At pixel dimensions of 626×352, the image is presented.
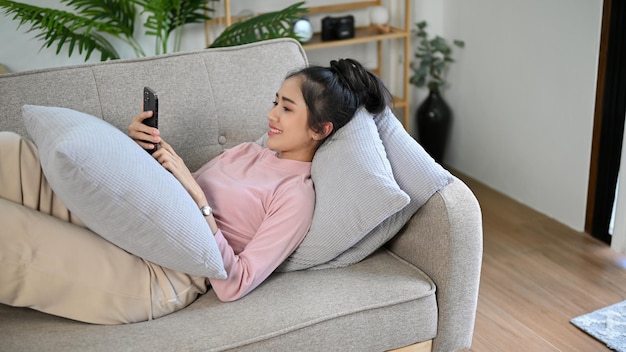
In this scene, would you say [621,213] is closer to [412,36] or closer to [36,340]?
[412,36]

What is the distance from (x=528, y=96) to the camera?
3.08 m

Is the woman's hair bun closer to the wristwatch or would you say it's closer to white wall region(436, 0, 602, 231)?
the wristwatch

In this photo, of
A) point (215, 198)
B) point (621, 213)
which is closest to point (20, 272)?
point (215, 198)

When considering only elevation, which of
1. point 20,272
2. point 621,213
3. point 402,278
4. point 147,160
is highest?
point 147,160

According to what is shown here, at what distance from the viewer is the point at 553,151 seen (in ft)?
9.87

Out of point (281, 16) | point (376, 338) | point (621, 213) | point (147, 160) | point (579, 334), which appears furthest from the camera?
point (281, 16)

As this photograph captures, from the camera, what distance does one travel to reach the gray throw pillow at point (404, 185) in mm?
1814

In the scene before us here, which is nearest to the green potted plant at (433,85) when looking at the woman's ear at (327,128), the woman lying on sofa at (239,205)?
the woman lying on sofa at (239,205)

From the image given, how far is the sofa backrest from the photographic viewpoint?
6.30 feet

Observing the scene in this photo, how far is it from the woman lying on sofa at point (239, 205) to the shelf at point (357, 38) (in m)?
1.28

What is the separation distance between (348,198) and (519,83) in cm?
162

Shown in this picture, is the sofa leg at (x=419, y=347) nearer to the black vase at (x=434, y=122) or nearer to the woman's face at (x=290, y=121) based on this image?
the woman's face at (x=290, y=121)

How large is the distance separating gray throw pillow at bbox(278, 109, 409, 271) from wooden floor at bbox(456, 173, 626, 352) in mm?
691

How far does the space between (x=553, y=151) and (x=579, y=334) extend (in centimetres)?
94
